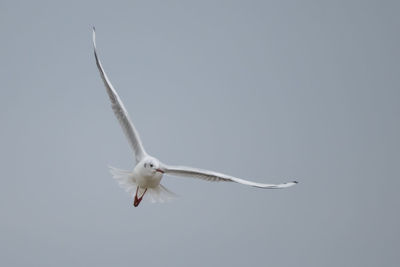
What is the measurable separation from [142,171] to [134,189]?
1.07 metres

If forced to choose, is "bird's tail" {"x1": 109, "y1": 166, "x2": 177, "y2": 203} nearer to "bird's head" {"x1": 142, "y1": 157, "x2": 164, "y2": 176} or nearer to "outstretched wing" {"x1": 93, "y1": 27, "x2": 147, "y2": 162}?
"outstretched wing" {"x1": 93, "y1": 27, "x2": 147, "y2": 162}

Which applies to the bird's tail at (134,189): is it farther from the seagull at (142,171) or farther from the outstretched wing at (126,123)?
the outstretched wing at (126,123)

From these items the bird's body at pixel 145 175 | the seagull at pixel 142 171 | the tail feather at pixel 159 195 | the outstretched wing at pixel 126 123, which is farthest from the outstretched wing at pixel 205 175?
the tail feather at pixel 159 195

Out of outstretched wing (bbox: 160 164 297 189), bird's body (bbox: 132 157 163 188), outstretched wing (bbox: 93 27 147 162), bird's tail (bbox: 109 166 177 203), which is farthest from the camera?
bird's tail (bbox: 109 166 177 203)

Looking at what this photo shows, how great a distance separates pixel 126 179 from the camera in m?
13.7

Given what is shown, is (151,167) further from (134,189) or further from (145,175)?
(134,189)

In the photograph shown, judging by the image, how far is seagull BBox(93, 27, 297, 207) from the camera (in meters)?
12.6

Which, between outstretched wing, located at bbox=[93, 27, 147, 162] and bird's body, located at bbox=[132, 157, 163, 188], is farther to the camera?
outstretched wing, located at bbox=[93, 27, 147, 162]

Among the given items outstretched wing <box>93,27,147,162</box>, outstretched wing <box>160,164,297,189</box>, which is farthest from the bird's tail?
outstretched wing <box>160,164,297,189</box>

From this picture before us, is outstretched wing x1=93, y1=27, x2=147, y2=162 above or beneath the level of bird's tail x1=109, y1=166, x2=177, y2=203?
above

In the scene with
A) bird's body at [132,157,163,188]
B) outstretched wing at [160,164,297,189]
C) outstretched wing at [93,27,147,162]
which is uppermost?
outstretched wing at [93,27,147,162]

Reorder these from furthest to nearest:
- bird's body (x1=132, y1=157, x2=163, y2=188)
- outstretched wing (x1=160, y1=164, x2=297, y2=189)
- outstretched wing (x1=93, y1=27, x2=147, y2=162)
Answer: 1. outstretched wing (x1=93, y1=27, x2=147, y2=162)
2. bird's body (x1=132, y1=157, x2=163, y2=188)
3. outstretched wing (x1=160, y1=164, x2=297, y2=189)

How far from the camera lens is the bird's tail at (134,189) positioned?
13.7 m

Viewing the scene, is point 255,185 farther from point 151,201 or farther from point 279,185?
point 151,201
